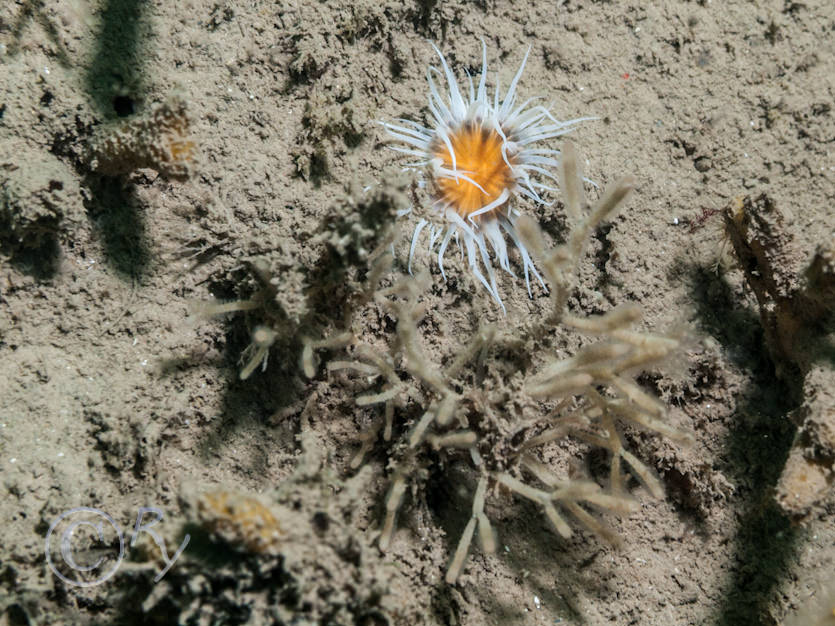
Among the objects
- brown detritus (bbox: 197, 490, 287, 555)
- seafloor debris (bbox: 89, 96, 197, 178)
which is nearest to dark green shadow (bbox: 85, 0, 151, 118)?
seafloor debris (bbox: 89, 96, 197, 178)

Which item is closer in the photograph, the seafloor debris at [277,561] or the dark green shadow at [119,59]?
the seafloor debris at [277,561]

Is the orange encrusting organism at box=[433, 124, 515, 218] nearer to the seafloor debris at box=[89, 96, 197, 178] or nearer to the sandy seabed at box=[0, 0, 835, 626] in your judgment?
the sandy seabed at box=[0, 0, 835, 626]

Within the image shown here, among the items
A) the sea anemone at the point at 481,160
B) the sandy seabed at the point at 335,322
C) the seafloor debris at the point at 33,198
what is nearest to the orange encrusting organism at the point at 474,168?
the sea anemone at the point at 481,160

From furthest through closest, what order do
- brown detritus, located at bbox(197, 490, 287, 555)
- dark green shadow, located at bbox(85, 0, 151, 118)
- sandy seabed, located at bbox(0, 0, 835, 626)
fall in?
1. dark green shadow, located at bbox(85, 0, 151, 118)
2. sandy seabed, located at bbox(0, 0, 835, 626)
3. brown detritus, located at bbox(197, 490, 287, 555)

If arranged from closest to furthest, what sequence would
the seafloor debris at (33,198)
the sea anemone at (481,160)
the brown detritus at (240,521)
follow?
the brown detritus at (240,521) < the seafloor debris at (33,198) < the sea anemone at (481,160)

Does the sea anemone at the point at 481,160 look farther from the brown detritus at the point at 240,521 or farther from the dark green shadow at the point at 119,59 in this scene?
the brown detritus at the point at 240,521

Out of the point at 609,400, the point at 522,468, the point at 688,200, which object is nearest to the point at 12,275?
the point at 522,468

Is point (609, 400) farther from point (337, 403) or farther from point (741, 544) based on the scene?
point (337, 403)
